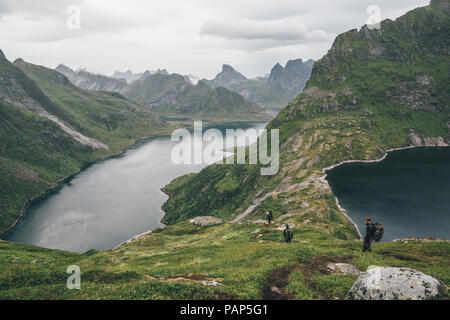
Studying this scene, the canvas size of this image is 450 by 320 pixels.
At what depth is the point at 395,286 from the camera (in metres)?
17.1

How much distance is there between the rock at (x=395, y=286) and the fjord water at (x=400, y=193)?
7604 cm

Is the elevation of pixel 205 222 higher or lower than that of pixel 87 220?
higher

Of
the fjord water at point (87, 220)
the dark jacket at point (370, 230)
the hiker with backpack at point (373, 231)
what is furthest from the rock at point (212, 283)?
the fjord water at point (87, 220)

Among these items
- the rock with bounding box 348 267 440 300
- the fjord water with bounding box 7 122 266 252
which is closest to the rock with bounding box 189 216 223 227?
the fjord water with bounding box 7 122 266 252

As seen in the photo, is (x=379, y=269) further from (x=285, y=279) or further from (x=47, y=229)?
(x=47, y=229)

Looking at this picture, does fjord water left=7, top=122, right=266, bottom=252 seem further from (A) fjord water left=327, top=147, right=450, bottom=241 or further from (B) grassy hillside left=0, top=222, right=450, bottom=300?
(B) grassy hillside left=0, top=222, right=450, bottom=300

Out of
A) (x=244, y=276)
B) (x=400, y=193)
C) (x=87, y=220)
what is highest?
(x=244, y=276)

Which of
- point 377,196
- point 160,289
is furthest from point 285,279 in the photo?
point 377,196

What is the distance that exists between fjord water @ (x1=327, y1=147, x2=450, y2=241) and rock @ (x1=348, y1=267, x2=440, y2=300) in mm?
76044

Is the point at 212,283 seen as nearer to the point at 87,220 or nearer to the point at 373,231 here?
the point at 373,231

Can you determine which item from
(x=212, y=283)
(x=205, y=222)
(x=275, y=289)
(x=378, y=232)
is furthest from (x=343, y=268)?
(x=205, y=222)

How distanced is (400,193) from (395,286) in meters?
131

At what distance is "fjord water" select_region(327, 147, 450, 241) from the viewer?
91875mm
